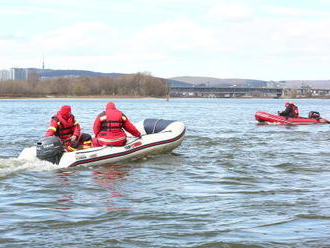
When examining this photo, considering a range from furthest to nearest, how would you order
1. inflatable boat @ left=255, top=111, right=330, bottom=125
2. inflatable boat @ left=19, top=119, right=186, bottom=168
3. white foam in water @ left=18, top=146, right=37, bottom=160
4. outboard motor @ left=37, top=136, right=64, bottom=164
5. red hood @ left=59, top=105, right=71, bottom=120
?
inflatable boat @ left=255, top=111, right=330, bottom=125, red hood @ left=59, top=105, right=71, bottom=120, white foam in water @ left=18, top=146, right=37, bottom=160, inflatable boat @ left=19, top=119, right=186, bottom=168, outboard motor @ left=37, top=136, right=64, bottom=164

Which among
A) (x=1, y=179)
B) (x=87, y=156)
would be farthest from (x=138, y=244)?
(x=87, y=156)

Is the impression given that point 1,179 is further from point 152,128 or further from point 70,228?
point 152,128

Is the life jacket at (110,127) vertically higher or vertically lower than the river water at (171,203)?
higher

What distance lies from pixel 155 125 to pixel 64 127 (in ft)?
11.8

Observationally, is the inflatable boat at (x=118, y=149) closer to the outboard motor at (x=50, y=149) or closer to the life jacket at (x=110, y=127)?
the outboard motor at (x=50, y=149)

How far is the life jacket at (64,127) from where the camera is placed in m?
12.6

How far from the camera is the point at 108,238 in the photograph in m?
6.63

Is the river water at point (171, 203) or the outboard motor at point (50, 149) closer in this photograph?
the river water at point (171, 203)

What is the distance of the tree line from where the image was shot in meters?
144

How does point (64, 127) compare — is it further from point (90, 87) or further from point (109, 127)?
point (90, 87)

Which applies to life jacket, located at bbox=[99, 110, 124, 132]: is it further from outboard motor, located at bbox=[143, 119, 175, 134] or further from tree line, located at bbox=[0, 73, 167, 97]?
tree line, located at bbox=[0, 73, 167, 97]

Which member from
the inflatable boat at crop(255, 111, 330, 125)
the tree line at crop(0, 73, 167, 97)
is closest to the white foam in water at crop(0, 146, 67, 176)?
the inflatable boat at crop(255, 111, 330, 125)

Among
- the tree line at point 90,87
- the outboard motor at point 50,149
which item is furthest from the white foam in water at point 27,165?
the tree line at point 90,87

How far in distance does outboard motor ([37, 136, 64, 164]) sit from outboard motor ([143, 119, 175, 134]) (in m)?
4.17
